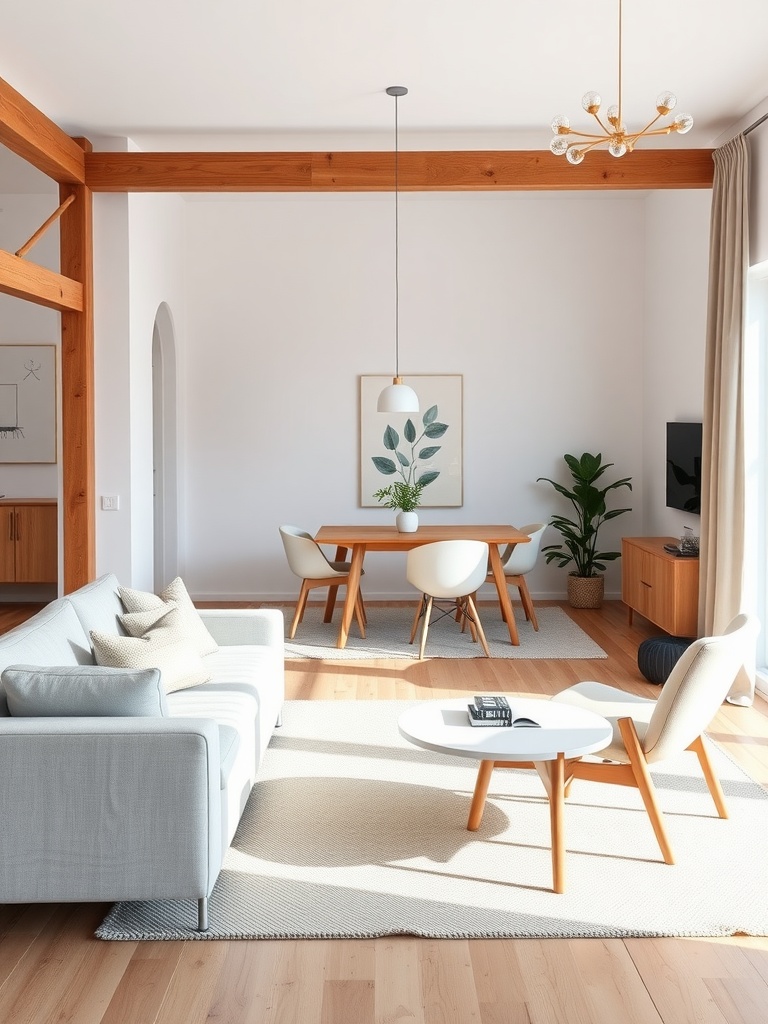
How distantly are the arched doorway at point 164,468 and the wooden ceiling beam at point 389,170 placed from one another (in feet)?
6.93

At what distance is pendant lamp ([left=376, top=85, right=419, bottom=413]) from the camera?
538 centimetres

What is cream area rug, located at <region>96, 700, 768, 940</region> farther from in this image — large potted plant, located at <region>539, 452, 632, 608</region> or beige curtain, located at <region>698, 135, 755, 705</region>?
large potted plant, located at <region>539, 452, 632, 608</region>

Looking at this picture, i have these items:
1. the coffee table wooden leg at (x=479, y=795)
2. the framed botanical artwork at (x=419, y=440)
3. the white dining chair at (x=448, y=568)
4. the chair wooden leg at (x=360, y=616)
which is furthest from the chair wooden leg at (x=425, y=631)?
the coffee table wooden leg at (x=479, y=795)

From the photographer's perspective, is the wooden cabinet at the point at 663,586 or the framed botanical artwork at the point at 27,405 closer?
the wooden cabinet at the point at 663,586

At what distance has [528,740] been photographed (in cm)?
314

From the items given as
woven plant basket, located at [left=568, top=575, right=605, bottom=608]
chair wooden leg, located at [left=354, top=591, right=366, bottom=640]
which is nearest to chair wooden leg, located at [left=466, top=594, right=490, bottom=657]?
chair wooden leg, located at [left=354, top=591, right=366, bottom=640]

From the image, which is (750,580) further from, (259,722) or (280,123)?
(280,123)

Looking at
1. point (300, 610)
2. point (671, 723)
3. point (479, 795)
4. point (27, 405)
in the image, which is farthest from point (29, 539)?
point (671, 723)

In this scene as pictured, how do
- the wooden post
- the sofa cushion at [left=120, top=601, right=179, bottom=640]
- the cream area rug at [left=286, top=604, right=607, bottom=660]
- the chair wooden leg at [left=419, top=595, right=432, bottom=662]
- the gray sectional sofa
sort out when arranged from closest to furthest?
the gray sectional sofa, the sofa cushion at [left=120, top=601, right=179, bottom=640], the wooden post, the chair wooden leg at [left=419, top=595, right=432, bottom=662], the cream area rug at [left=286, top=604, right=607, bottom=660]

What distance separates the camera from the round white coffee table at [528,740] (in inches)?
119

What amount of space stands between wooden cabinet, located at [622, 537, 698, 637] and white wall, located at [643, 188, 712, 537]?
1.45 ft

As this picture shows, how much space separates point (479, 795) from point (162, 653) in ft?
4.15

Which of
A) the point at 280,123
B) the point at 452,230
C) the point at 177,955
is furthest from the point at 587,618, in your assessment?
the point at 177,955

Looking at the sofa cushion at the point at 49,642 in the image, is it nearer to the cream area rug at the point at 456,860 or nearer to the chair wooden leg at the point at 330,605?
the cream area rug at the point at 456,860
